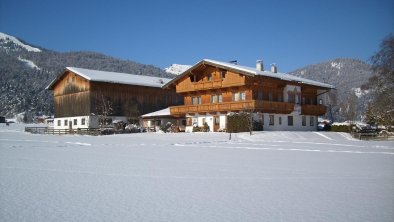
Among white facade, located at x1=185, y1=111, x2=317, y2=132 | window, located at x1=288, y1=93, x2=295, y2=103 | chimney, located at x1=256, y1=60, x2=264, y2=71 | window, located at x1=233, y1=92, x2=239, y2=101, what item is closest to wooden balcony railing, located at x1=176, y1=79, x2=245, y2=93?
window, located at x1=233, y1=92, x2=239, y2=101

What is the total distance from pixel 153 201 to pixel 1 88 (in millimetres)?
147173

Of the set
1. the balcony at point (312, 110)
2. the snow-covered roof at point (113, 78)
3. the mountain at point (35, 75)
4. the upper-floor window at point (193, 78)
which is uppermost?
the mountain at point (35, 75)

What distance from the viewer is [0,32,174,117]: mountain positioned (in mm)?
134250

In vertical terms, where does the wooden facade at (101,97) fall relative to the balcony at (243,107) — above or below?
above

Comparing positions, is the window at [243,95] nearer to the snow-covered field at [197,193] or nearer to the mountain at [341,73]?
the snow-covered field at [197,193]

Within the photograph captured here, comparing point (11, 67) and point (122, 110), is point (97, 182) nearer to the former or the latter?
point (122, 110)

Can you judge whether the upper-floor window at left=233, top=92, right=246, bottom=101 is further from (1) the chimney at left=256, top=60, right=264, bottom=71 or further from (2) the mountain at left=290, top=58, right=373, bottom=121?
(2) the mountain at left=290, top=58, right=373, bottom=121

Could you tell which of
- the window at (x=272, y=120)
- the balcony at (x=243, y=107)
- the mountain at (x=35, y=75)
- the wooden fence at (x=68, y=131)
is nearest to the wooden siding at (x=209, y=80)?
the balcony at (x=243, y=107)

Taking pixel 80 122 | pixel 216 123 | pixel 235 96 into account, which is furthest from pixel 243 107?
pixel 80 122

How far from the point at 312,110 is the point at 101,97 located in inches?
1129

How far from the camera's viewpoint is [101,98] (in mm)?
52250

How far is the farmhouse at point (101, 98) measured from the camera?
5209 cm

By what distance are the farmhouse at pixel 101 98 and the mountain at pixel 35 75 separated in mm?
83352

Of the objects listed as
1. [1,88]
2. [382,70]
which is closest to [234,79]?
[382,70]
